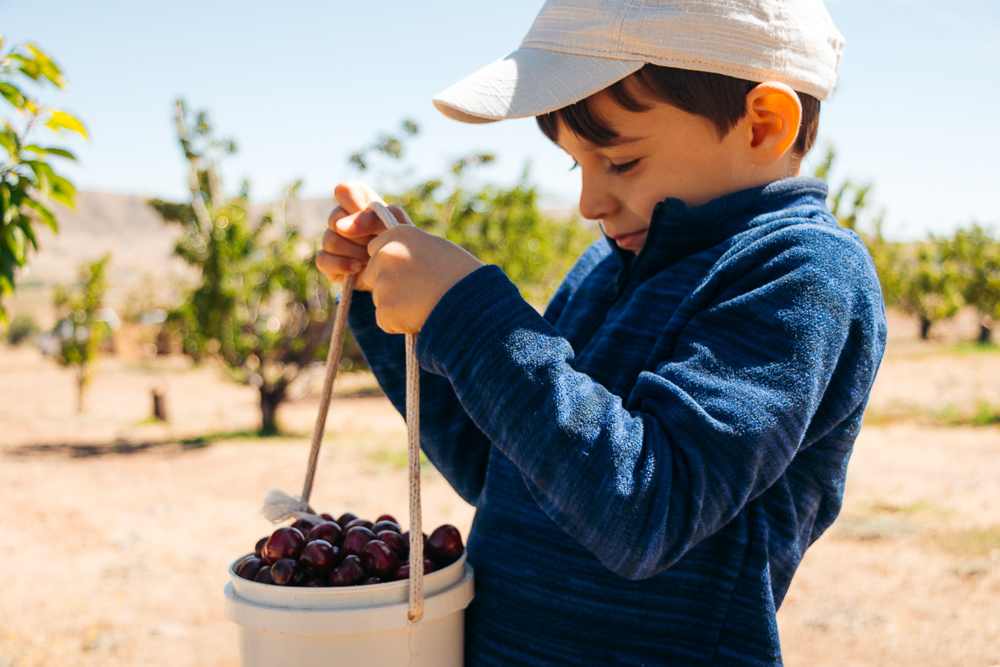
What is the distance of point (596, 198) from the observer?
1.03m

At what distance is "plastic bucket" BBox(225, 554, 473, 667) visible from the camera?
33.4 inches

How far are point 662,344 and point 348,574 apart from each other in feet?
1.47

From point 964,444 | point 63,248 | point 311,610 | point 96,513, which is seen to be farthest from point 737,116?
point 63,248

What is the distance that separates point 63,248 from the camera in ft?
224

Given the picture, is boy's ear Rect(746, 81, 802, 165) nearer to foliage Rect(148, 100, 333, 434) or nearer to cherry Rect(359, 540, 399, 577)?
cherry Rect(359, 540, 399, 577)

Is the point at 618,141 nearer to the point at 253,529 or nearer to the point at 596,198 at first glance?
the point at 596,198

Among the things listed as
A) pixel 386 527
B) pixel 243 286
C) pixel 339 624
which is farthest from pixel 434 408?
pixel 243 286

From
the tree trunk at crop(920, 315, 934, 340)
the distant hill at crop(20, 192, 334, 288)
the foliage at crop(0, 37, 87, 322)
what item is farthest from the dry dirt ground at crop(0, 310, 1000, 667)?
the distant hill at crop(20, 192, 334, 288)

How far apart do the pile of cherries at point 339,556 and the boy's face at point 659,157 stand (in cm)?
50

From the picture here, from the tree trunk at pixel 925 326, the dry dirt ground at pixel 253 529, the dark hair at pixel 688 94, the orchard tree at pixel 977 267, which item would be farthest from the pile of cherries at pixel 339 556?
the tree trunk at pixel 925 326

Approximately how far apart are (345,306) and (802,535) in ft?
2.24

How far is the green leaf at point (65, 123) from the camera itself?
188cm

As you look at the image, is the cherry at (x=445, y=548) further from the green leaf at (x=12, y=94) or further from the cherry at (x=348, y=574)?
the green leaf at (x=12, y=94)

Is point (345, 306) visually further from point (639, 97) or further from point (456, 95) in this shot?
point (639, 97)
